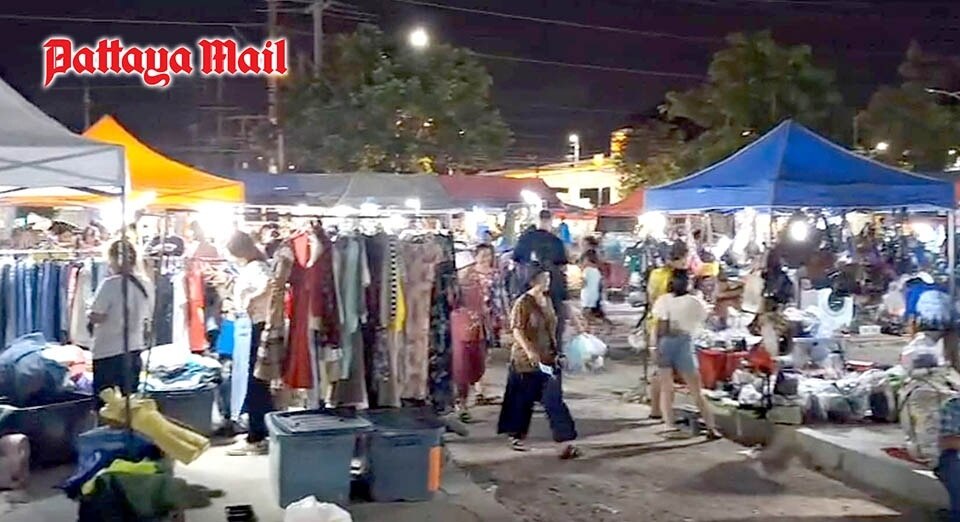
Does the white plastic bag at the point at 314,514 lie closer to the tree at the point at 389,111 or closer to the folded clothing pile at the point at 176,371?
the folded clothing pile at the point at 176,371

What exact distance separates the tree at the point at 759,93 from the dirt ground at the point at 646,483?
77.0 feet

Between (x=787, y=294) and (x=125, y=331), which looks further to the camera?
(x=787, y=294)

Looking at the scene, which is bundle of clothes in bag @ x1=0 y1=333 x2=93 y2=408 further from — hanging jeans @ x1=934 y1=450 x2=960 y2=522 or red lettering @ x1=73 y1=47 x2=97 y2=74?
red lettering @ x1=73 y1=47 x2=97 y2=74

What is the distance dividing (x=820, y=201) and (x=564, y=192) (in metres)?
42.4

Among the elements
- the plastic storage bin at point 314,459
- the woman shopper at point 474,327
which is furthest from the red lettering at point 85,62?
the plastic storage bin at point 314,459

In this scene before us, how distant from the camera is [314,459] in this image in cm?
765

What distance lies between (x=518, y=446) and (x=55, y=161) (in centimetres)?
487

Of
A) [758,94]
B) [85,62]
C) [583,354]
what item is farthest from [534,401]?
[758,94]

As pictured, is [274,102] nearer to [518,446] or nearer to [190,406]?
[190,406]

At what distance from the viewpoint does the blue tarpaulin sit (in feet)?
33.6

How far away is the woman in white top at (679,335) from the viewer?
1045 cm

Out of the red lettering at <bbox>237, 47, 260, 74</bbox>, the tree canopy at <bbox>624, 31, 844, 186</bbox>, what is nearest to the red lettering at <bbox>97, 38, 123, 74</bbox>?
the red lettering at <bbox>237, 47, 260, 74</bbox>

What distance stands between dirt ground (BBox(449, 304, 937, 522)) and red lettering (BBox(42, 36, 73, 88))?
11.6 metres

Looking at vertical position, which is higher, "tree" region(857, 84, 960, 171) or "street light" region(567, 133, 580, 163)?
"street light" region(567, 133, 580, 163)
